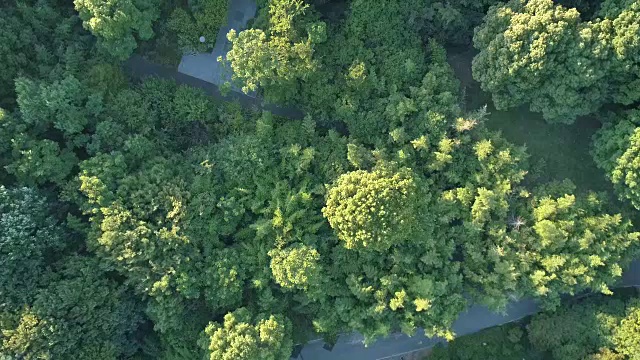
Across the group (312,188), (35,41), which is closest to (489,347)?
(312,188)

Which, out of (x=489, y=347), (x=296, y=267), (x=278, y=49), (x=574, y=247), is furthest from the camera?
(x=489, y=347)

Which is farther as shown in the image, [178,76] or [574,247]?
[178,76]

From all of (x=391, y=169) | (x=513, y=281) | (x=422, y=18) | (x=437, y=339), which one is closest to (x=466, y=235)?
(x=513, y=281)

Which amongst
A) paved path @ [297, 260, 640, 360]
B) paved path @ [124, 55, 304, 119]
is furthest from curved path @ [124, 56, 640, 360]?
paved path @ [124, 55, 304, 119]

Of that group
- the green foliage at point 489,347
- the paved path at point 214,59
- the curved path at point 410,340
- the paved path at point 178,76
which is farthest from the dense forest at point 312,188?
the paved path at point 214,59

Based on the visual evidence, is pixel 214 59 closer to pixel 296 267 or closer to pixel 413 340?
pixel 296 267

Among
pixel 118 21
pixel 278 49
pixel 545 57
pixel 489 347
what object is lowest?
pixel 489 347

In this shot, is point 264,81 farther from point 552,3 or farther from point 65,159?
point 552,3
